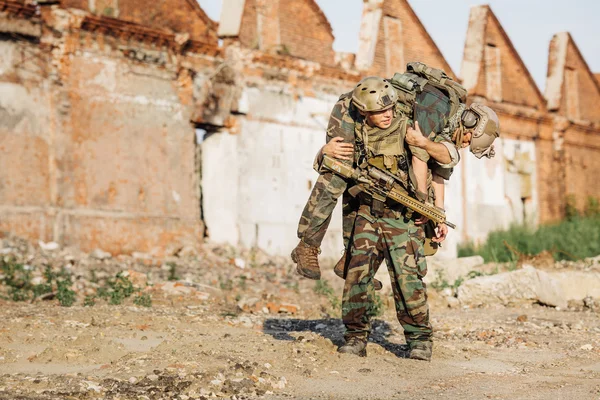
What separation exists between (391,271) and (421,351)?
52 centimetres

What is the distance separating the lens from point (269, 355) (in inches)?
209

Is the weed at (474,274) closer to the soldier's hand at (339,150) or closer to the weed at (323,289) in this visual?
the weed at (323,289)

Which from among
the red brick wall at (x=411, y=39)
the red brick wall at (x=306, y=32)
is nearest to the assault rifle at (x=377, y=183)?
the red brick wall at (x=306, y=32)

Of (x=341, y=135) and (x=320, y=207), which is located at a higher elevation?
(x=341, y=135)

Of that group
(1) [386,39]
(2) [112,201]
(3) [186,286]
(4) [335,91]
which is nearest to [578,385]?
(3) [186,286]

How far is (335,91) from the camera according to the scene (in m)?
14.9

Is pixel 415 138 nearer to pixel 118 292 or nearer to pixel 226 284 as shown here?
pixel 118 292

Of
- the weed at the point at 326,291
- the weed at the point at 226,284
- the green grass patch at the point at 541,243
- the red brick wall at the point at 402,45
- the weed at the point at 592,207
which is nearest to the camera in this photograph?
the weed at the point at 326,291

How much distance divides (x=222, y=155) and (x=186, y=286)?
3.94 m

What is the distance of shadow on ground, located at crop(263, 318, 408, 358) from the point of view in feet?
19.4

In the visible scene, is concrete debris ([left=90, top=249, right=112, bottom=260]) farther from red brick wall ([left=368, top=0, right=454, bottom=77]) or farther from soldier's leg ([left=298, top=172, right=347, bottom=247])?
red brick wall ([left=368, top=0, right=454, bottom=77])

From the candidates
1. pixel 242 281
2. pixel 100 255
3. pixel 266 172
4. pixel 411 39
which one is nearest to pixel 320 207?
pixel 242 281

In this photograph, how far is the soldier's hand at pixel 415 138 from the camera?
209 inches

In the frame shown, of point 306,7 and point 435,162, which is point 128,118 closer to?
point 306,7
